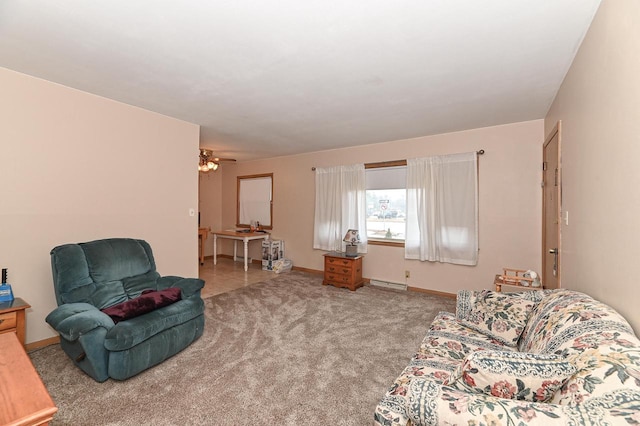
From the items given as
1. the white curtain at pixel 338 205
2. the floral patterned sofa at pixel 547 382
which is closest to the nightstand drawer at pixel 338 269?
the white curtain at pixel 338 205

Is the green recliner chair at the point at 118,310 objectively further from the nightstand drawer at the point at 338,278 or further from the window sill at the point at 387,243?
the window sill at the point at 387,243

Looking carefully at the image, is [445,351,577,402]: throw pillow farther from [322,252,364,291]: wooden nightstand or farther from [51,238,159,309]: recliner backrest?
[322,252,364,291]: wooden nightstand

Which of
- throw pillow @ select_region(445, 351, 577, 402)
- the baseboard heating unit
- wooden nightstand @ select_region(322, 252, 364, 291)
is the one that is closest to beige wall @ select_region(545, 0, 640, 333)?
throw pillow @ select_region(445, 351, 577, 402)

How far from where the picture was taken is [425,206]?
456 centimetres

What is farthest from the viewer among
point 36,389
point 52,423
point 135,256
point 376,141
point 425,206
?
point 376,141

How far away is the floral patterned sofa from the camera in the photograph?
87 centimetres

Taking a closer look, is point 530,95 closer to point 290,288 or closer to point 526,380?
point 526,380

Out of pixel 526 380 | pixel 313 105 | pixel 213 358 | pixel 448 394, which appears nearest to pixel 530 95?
pixel 313 105

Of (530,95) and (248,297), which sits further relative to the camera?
(248,297)

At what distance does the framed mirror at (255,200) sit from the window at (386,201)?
8.02 ft

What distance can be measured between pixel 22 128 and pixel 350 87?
310 cm

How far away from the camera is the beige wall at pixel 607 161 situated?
4.24ft

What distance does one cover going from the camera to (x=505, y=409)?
2.99ft

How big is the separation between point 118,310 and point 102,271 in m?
0.58
